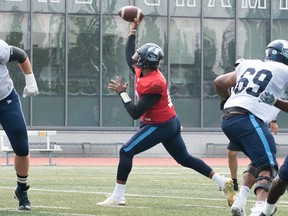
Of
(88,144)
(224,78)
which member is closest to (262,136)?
(224,78)

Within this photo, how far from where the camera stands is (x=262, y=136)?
8.70 meters

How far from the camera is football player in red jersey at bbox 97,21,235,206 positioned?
10625mm

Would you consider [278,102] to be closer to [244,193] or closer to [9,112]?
[244,193]

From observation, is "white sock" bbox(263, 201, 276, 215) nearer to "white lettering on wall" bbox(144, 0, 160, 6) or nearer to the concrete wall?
the concrete wall

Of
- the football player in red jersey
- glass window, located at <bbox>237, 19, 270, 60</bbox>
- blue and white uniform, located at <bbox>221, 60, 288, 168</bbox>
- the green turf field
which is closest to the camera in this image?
blue and white uniform, located at <bbox>221, 60, 288, 168</bbox>

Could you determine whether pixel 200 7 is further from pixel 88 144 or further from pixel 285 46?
pixel 285 46

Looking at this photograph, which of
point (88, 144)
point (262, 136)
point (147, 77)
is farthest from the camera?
point (88, 144)

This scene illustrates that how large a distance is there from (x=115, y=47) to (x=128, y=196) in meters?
19.1

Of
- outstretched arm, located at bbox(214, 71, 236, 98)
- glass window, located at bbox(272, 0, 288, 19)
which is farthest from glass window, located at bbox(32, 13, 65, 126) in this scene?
outstretched arm, located at bbox(214, 71, 236, 98)

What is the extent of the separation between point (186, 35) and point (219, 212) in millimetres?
21874

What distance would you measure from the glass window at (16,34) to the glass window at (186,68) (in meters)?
4.79

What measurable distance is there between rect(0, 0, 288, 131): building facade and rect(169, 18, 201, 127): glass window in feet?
0.11

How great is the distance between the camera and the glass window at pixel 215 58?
31.5 metres

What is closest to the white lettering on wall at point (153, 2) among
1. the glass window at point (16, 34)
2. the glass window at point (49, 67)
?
the glass window at point (49, 67)
